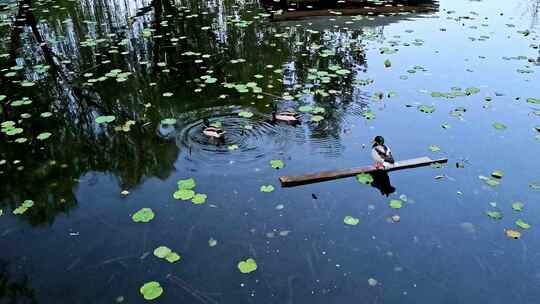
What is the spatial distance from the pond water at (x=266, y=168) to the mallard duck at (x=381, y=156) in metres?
0.32

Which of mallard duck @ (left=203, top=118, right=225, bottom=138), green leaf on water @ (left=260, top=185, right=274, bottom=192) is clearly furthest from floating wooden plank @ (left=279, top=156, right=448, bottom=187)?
mallard duck @ (left=203, top=118, right=225, bottom=138)

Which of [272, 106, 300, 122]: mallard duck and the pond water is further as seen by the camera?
[272, 106, 300, 122]: mallard duck

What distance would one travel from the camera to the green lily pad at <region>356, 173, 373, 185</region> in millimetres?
5574

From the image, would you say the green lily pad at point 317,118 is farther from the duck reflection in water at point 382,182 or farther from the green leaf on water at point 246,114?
the duck reflection in water at point 382,182

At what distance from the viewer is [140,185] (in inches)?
226

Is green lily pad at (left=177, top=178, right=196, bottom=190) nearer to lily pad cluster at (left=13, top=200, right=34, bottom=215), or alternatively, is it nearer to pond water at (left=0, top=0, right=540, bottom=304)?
pond water at (left=0, top=0, right=540, bottom=304)

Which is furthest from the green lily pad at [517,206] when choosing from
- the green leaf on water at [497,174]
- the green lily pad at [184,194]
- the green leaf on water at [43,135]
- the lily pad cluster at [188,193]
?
the green leaf on water at [43,135]

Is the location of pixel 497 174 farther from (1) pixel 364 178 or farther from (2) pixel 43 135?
(2) pixel 43 135

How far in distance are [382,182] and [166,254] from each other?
2.96m

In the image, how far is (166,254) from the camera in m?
4.49

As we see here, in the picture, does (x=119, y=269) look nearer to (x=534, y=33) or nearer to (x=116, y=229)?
(x=116, y=229)

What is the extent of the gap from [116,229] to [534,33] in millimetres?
12579

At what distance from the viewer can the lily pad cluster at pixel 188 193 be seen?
17.4ft

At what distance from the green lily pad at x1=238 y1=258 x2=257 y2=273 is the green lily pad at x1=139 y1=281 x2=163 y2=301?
826 mm
